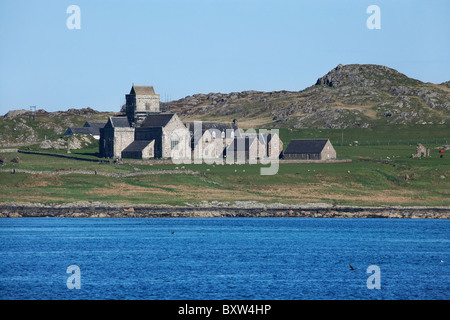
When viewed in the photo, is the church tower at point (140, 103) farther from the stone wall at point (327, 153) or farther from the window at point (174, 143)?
the stone wall at point (327, 153)

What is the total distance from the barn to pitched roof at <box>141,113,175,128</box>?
22.6 meters

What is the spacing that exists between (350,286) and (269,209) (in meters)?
43.6

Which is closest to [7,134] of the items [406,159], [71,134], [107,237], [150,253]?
[71,134]

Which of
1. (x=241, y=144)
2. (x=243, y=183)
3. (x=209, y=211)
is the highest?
(x=241, y=144)

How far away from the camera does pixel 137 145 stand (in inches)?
5335

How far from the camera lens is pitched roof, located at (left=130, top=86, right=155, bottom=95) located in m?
146

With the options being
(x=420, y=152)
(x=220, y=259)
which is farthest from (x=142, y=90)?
(x=220, y=259)

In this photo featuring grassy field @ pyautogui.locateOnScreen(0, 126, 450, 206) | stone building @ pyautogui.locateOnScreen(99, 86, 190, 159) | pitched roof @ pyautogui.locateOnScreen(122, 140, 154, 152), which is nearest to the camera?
grassy field @ pyautogui.locateOnScreen(0, 126, 450, 206)

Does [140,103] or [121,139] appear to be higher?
[140,103]

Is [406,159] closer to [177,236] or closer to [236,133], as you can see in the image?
[236,133]

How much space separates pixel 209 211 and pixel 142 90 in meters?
61.6
